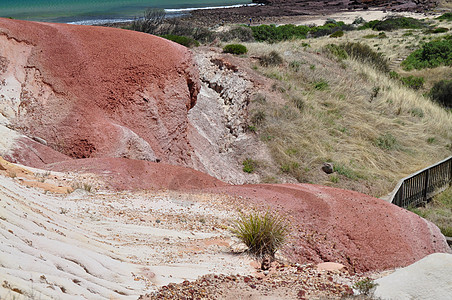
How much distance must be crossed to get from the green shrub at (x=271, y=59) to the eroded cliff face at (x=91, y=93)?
801cm

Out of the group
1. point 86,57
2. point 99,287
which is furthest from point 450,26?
point 99,287

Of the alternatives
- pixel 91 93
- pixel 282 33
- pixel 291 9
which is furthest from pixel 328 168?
pixel 291 9

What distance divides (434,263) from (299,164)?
1216 cm

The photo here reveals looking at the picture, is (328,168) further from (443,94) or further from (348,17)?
(348,17)

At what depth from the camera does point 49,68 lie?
39.8 ft

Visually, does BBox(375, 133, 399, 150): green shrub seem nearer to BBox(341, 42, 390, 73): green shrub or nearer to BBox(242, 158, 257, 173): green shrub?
BBox(242, 158, 257, 173): green shrub

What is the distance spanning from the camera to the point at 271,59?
2198 cm

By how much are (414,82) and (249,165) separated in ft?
49.3

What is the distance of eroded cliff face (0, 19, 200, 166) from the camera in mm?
11094

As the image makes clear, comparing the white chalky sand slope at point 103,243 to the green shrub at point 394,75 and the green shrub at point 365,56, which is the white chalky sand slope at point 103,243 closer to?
the green shrub at point 365,56

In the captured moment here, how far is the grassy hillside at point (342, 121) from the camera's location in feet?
55.8

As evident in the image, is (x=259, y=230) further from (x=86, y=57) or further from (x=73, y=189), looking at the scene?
(x=86, y=57)

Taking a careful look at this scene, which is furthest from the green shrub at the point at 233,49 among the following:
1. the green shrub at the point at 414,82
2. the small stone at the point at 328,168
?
the green shrub at the point at 414,82

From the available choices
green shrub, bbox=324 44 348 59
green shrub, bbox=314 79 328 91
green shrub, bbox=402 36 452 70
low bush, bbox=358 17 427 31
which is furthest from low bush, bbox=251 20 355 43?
green shrub, bbox=314 79 328 91
